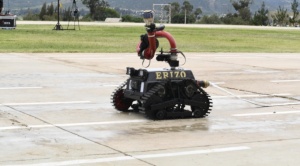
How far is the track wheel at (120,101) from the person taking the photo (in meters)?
11.4

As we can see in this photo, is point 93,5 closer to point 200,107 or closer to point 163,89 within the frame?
point 200,107

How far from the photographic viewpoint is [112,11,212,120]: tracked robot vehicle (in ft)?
34.5

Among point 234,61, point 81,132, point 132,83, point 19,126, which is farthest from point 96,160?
point 234,61

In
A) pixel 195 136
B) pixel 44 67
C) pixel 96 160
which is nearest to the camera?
pixel 96 160

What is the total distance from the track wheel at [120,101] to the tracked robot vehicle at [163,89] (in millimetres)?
284

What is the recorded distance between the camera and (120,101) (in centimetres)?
1141

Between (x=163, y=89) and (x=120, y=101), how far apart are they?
1105 mm

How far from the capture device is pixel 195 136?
9359 millimetres

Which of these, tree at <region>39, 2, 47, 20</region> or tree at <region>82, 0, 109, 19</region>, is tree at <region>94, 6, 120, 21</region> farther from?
tree at <region>39, 2, 47, 20</region>

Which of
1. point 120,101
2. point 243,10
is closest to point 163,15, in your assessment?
point 243,10

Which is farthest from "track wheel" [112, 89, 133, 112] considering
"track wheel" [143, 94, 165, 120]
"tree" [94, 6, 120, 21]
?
"tree" [94, 6, 120, 21]

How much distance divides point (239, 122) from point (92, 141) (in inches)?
109

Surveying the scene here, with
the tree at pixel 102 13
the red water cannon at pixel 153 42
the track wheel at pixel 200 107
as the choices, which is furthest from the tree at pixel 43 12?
the track wheel at pixel 200 107

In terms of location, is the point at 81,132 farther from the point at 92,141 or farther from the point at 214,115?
the point at 214,115
